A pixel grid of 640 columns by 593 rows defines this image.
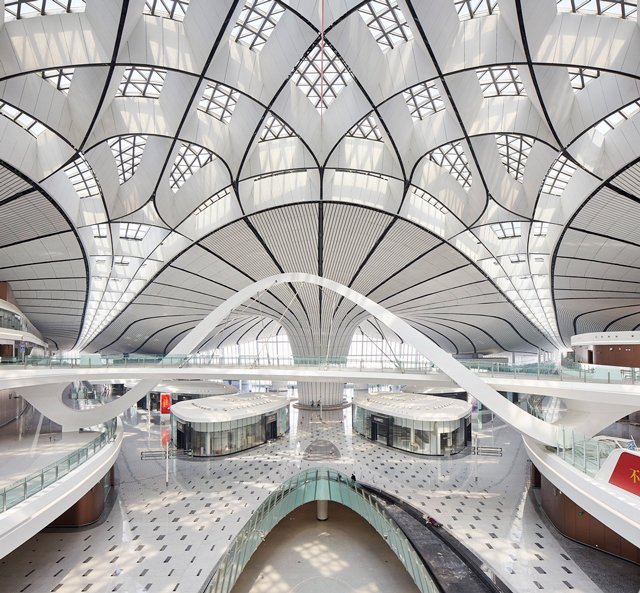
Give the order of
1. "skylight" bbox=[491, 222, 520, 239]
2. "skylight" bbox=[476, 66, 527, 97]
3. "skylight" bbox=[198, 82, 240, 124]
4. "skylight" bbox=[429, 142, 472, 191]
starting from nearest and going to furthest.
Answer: "skylight" bbox=[476, 66, 527, 97] → "skylight" bbox=[198, 82, 240, 124] → "skylight" bbox=[429, 142, 472, 191] → "skylight" bbox=[491, 222, 520, 239]

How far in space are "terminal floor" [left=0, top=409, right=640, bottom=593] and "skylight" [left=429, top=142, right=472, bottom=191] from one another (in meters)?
16.3

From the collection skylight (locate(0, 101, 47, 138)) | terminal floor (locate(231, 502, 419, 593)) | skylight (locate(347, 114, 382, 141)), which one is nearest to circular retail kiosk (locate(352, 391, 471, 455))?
terminal floor (locate(231, 502, 419, 593))

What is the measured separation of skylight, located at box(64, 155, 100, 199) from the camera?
1870 centimetres

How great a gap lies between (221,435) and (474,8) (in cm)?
2448

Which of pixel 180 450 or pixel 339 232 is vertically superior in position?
pixel 339 232

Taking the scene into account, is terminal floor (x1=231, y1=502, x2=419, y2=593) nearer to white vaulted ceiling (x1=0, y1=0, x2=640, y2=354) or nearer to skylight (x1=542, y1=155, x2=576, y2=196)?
white vaulted ceiling (x1=0, y1=0, x2=640, y2=354)

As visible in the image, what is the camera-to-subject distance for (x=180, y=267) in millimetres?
27031

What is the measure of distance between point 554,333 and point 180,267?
146 feet

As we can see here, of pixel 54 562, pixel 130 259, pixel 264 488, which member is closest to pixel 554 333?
pixel 264 488

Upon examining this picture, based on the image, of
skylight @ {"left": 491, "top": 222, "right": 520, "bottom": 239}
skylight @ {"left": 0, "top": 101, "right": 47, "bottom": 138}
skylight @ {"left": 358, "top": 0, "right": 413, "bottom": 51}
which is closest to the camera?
skylight @ {"left": 358, "top": 0, "right": 413, "bottom": 51}

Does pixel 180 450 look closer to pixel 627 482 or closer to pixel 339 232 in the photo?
pixel 339 232

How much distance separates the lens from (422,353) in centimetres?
1781

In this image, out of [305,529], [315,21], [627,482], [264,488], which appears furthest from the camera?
[264,488]

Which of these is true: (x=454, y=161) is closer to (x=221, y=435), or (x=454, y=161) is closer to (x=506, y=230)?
(x=506, y=230)
